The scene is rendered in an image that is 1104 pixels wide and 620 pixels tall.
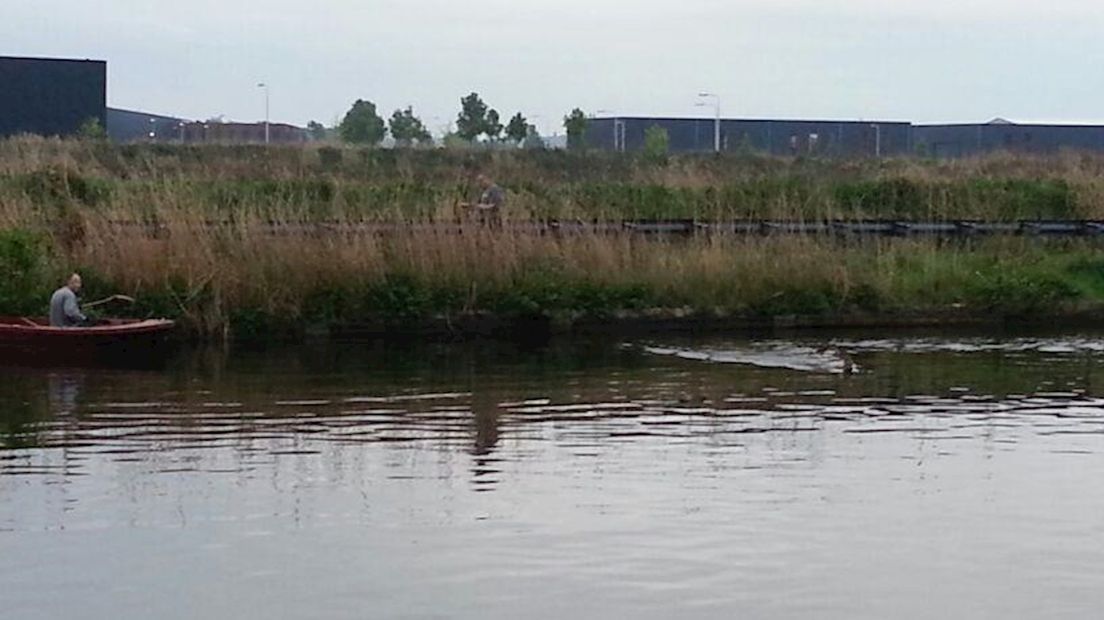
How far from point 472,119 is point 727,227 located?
51247 millimetres

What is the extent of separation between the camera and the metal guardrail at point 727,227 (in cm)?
2895

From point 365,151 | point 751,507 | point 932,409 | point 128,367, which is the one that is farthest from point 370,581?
point 365,151

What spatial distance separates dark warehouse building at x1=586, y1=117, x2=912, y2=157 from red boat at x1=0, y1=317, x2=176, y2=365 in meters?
66.3

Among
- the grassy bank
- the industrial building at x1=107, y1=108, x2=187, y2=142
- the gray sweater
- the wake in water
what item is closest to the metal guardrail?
the grassy bank

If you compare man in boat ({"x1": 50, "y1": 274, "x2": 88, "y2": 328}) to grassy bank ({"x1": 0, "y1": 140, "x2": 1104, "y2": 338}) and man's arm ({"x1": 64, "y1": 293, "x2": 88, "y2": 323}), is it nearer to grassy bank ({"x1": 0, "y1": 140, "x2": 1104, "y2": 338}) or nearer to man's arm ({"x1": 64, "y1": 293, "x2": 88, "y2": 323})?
man's arm ({"x1": 64, "y1": 293, "x2": 88, "y2": 323})

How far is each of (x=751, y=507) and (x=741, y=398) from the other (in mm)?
7122

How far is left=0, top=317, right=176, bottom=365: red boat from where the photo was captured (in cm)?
2416

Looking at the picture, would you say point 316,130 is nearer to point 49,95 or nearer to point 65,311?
point 49,95

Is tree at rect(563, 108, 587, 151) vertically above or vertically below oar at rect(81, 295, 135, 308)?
above

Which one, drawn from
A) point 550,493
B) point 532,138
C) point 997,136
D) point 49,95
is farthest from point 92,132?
point 550,493

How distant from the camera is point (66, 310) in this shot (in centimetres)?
2475

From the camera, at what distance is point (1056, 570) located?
12.5 metres

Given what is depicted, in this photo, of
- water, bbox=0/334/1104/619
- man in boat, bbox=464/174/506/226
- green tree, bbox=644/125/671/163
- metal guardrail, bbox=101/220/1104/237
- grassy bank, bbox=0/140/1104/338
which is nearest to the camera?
water, bbox=0/334/1104/619

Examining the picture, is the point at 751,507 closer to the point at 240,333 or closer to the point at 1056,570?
the point at 1056,570
